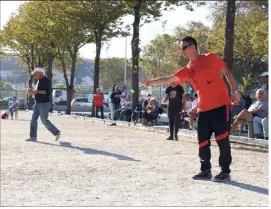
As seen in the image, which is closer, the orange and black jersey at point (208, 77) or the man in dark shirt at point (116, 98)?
the orange and black jersey at point (208, 77)

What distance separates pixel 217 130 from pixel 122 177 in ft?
5.55

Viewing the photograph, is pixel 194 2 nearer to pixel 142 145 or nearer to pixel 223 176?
pixel 142 145

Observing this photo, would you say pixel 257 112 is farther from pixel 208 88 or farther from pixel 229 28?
pixel 208 88

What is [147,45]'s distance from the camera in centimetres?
5888

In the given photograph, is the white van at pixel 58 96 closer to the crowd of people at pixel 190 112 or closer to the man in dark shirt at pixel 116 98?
the man in dark shirt at pixel 116 98

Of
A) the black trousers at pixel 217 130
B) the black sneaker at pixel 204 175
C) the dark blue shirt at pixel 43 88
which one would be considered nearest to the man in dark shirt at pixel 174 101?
the dark blue shirt at pixel 43 88

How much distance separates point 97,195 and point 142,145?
5992mm

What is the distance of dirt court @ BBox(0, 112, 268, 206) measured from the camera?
19.7ft

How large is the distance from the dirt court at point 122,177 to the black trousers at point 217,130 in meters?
0.38

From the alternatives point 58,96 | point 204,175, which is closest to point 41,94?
point 204,175

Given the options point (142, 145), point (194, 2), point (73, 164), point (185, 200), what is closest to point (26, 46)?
point (194, 2)

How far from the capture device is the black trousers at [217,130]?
6609mm

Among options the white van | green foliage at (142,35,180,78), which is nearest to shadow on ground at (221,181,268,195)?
green foliage at (142,35,180,78)

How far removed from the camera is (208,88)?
6.48 meters
